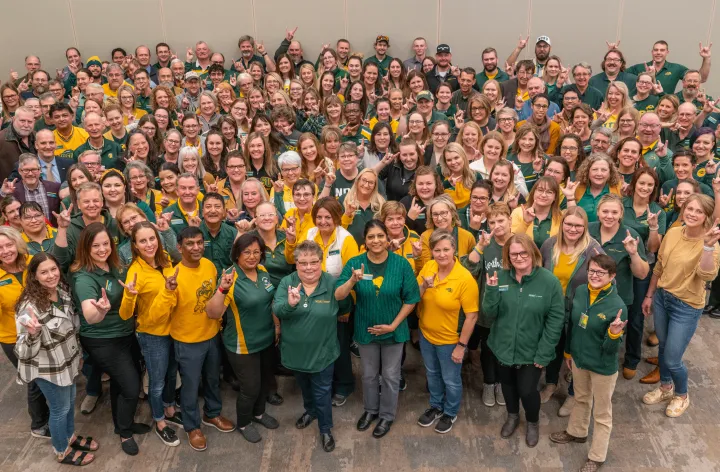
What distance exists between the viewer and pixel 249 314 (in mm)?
4121

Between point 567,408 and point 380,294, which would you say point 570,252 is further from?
point 380,294

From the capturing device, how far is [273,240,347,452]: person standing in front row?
394 cm

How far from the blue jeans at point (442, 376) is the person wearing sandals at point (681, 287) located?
1.60 m

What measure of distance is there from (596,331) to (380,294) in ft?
4.80

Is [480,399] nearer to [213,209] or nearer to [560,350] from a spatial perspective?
[560,350]

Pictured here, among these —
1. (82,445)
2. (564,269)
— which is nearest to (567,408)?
(564,269)

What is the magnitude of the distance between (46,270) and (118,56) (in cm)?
725

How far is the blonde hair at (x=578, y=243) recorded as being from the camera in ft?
13.7

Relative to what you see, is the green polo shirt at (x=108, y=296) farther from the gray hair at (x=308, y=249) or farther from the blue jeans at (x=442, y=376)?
the blue jeans at (x=442, y=376)

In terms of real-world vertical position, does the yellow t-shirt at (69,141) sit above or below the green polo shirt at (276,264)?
above

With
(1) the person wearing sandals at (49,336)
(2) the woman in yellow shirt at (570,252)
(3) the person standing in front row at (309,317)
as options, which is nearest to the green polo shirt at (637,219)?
(2) the woman in yellow shirt at (570,252)

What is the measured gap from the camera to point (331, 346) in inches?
→ 164

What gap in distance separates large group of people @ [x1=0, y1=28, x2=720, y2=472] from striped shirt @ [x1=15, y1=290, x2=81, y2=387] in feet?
0.04

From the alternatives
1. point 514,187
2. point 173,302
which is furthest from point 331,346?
Answer: point 514,187
